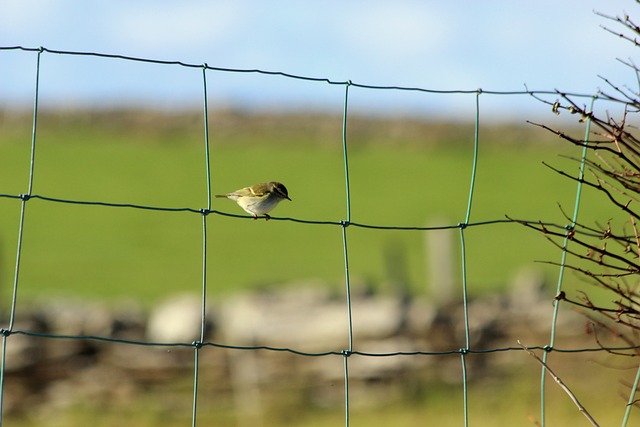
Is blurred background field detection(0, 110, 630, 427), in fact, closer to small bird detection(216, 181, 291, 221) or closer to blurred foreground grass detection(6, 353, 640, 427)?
blurred foreground grass detection(6, 353, 640, 427)

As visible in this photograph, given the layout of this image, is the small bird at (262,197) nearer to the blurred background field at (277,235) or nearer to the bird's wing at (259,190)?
the bird's wing at (259,190)

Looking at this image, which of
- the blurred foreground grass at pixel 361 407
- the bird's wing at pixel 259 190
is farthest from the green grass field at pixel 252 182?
the bird's wing at pixel 259 190

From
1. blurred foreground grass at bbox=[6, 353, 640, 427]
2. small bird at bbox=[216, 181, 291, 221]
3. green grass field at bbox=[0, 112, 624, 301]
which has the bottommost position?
blurred foreground grass at bbox=[6, 353, 640, 427]

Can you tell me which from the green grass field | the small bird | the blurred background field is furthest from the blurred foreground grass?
the green grass field

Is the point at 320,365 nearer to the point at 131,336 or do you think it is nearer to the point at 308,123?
the point at 131,336

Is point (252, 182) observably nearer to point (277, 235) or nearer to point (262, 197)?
point (277, 235)

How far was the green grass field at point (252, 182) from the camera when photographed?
97.0 ft

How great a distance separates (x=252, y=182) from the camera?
33094 millimetres

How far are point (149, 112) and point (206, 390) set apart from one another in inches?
1343

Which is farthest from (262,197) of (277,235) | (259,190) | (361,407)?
(277,235)

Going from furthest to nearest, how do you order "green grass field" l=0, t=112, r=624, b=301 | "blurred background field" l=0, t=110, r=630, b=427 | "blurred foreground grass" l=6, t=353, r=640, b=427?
"green grass field" l=0, t=112, r=624, b=301 < "blurred background field" l=0, t=110, r=630, b=427 < "blurred foreground grass" l=6, t=353, r=640, b=427

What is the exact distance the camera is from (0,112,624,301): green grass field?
97.0ft

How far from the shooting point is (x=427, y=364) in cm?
1293

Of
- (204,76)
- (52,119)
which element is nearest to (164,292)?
(52,119)
